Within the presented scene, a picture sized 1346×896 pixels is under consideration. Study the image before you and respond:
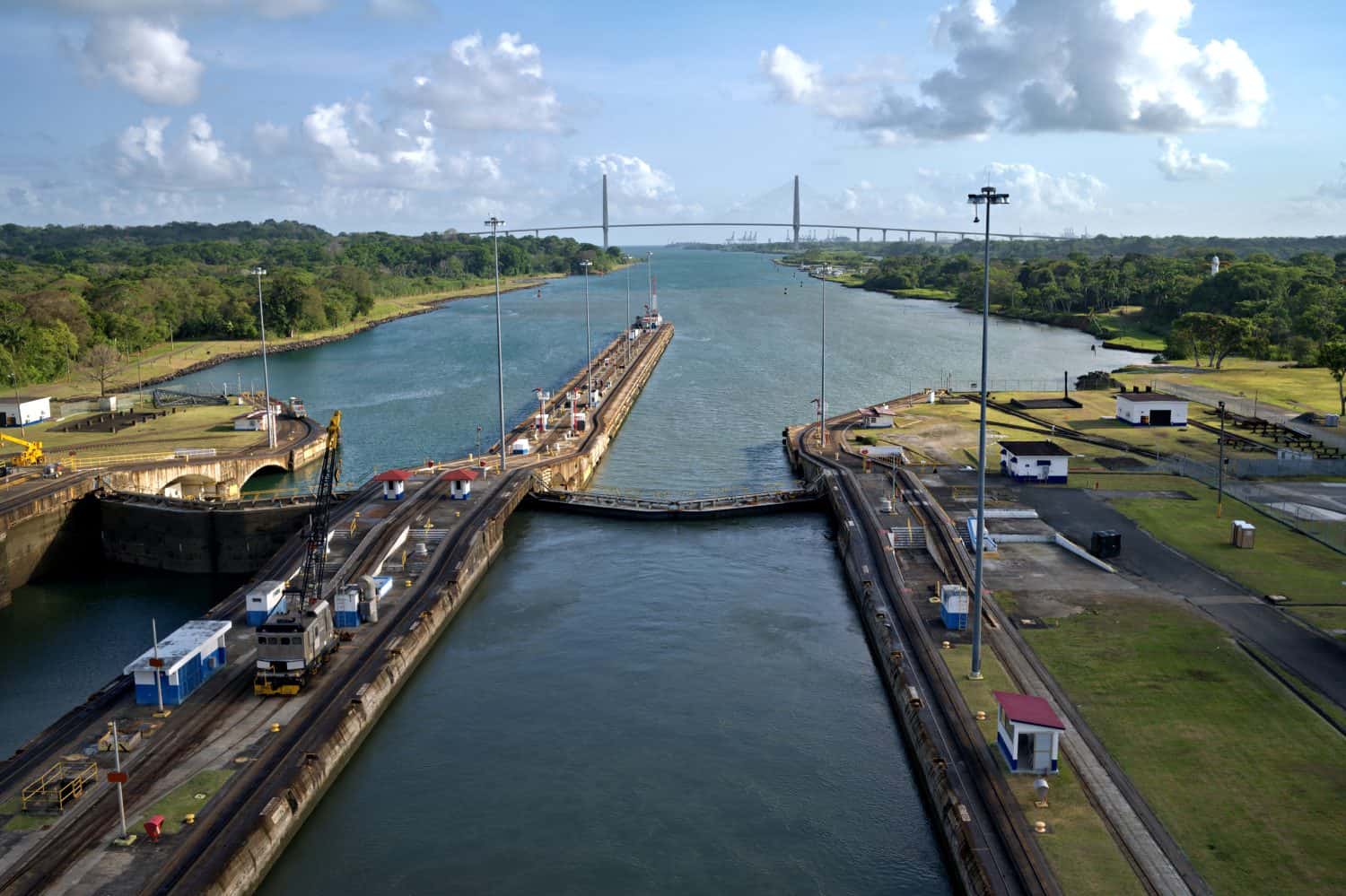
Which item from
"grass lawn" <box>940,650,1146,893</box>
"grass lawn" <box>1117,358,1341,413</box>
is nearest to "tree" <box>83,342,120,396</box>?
"grass lawn" <box>940,650,1146,893</box>

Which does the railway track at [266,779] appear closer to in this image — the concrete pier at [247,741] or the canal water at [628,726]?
the concrete pier at [247,741]

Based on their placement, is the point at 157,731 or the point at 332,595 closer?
the point at 157,731

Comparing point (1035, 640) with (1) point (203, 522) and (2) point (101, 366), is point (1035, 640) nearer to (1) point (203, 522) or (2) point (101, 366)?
(1) point (203, 522)

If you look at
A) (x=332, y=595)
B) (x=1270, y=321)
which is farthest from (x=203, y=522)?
(x=1270, y=321)

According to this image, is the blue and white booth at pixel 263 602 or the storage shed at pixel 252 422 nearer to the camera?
the blue and white booth at pixel 263 602

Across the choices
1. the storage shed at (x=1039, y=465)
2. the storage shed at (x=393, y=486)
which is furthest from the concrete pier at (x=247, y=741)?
the storage shed at (x=1039, y=465)

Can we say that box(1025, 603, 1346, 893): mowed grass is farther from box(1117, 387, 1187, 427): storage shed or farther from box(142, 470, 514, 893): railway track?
box(1117, 387, 1187, 427): storage shed
